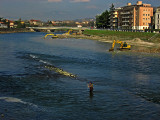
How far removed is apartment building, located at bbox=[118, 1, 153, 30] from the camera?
146 meters

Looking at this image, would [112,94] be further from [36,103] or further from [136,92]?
[36,103]

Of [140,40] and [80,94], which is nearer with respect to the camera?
[80,94]

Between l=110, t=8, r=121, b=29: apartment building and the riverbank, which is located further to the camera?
l=110, t=8, r=121, b=29: apartment building

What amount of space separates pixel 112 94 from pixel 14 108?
10872mm

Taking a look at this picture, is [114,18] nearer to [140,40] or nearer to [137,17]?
[137,17]

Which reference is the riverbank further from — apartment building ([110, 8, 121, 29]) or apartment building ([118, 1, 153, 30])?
apartment building ([110, 8, 121, 29])

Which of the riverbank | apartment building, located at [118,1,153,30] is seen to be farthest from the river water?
apartment building, located at [118,1,153,30]

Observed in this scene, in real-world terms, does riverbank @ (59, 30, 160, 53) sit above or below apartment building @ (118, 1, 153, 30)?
below

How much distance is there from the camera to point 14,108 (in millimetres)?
23172

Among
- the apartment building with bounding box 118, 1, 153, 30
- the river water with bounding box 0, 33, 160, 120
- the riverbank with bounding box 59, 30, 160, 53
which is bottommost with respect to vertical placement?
the river water with bounding box 0, 33, 160, 120

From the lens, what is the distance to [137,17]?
485ft

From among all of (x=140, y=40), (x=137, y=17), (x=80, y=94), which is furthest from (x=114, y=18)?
(x=80, y=94)

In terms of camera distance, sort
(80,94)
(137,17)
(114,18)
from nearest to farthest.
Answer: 1. (80,94)
2. (137,17)
3. (114,18)

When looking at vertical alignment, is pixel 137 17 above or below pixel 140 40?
above
